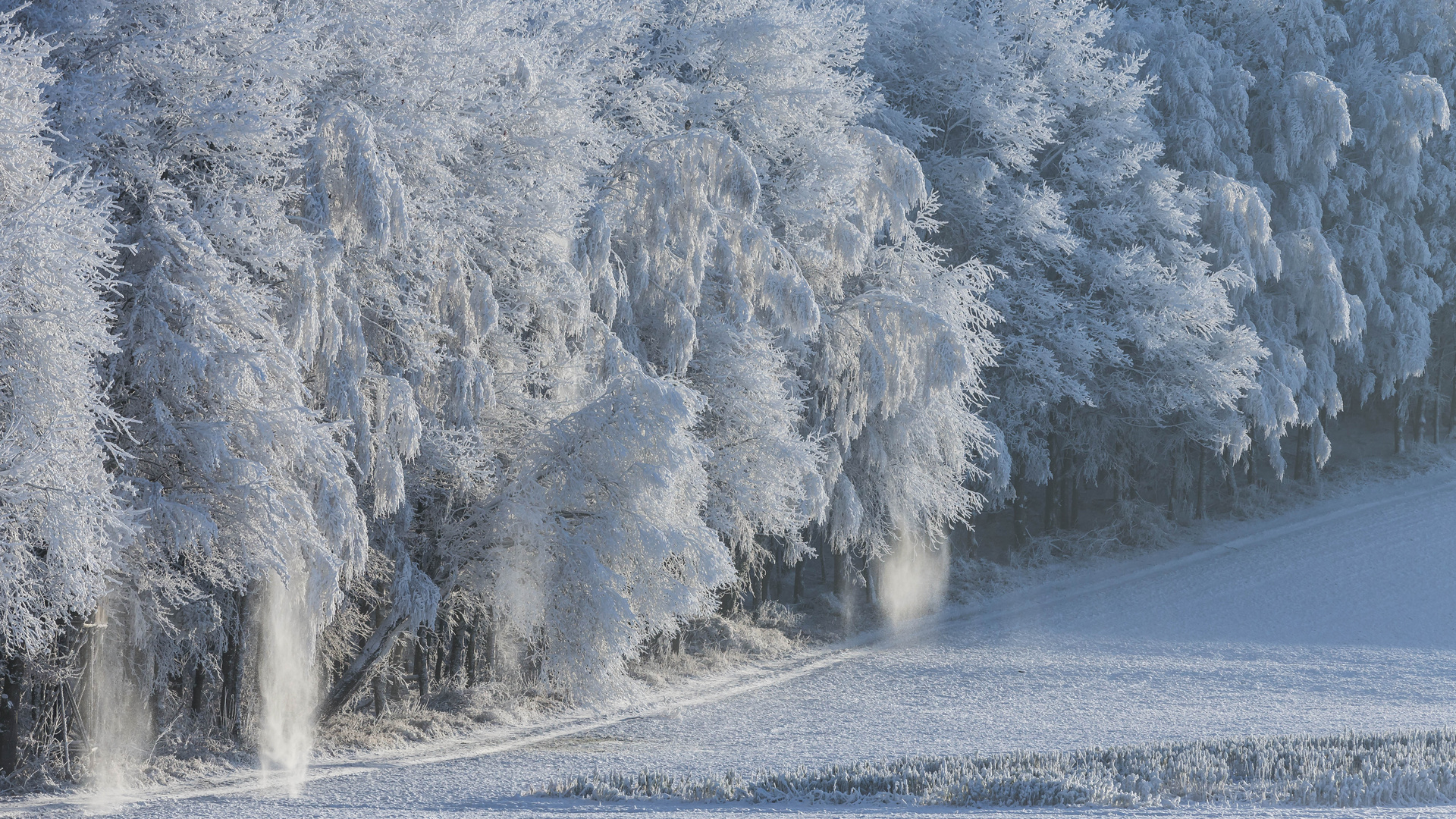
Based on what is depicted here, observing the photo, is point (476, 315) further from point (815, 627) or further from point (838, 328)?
point (815, 627)

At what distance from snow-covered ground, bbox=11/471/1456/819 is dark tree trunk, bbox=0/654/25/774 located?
807 millimetres

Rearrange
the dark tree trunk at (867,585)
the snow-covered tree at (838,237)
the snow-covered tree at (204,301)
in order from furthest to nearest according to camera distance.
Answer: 1. the dark tree trunk at (867,585)
2. the snow-covered tree at (838,237)
3. the snow-covered tree at (204,301)

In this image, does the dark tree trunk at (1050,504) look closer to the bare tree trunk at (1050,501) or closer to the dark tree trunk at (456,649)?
the bare tree trunk at (1050,501)

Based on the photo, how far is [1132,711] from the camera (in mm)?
14320

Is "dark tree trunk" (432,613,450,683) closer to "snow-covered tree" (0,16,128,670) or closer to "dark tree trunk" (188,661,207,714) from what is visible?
"dark tree trunk" (188,661,207,714)

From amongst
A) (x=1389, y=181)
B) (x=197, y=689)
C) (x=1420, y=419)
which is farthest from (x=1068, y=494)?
(x=197, y=689)

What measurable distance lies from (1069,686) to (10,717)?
1119 cm

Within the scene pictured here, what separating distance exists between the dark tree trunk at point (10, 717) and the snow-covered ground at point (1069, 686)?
807mm

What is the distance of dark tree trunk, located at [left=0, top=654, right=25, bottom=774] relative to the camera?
10.1 meters

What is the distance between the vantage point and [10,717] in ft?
33.3

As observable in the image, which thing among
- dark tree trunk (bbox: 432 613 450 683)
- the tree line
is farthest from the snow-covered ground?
dark tree trunk (bbox: 432 613 450 683)

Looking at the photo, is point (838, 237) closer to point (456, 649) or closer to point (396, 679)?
point (456, 649)

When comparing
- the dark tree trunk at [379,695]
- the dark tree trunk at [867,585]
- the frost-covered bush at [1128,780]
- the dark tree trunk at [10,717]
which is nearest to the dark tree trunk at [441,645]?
the dark tree trunk at [379,695]

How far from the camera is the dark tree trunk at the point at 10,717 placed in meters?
10.1
